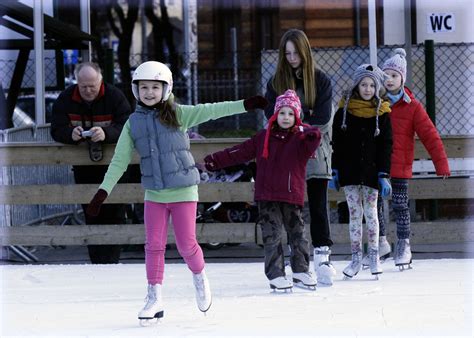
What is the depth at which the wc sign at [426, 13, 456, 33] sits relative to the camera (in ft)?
48.1

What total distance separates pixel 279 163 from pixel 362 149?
3.23 feet

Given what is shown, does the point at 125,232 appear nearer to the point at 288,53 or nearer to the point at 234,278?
the point at 234,278

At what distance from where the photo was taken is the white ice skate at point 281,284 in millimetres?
9055

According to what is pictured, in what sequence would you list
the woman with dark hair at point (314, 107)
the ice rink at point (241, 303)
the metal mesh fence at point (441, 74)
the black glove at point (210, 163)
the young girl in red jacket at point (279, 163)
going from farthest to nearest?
the metal mesh fence at point (441, 74)
the woman with dark hair at point (314, 107)
the young girl in red jacket at point (279, 163)
the black glove at point (210, 163)
the ice rink at point (241, 303)

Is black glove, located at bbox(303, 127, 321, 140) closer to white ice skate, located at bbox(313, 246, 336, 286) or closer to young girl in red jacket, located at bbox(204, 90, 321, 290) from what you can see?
young girl in red jacket, located at bbox(204, 90, 321, 290)

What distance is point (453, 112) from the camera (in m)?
14.4

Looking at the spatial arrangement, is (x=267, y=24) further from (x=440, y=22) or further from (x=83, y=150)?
(x=83, y=150)

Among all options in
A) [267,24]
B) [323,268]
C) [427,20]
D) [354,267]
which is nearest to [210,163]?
[323,268]

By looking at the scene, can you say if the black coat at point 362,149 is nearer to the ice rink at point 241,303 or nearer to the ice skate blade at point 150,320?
the ice rink at point 241,303

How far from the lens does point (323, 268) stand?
949 cm

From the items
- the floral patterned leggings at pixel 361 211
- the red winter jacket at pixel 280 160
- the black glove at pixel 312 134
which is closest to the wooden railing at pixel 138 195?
the floral patterned leggings at pixel 361 211

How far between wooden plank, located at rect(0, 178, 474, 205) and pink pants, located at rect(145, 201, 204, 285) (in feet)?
10.8

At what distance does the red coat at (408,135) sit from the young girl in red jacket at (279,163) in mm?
1332

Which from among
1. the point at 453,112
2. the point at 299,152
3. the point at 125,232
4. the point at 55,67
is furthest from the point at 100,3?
the point at 299,152
